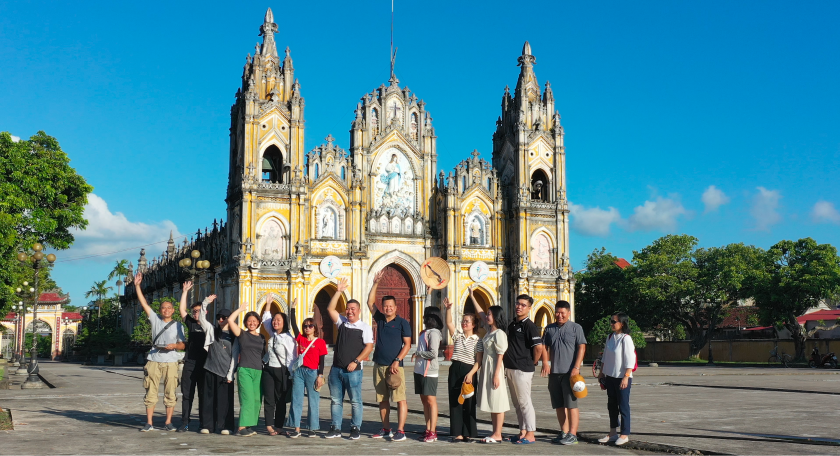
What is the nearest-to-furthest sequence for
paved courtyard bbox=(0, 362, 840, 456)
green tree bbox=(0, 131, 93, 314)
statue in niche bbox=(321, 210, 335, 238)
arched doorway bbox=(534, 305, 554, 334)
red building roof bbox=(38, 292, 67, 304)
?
paved courtyard bbox=(0, 362, 840, 456) → green tree bbox=(0, 131, 93, 314) → statue in niche bbox=(321, 210, 335, 238) → arched doorway bbox=(534, 305, 554, 334) → red building roof bbox=(38, 292, 67, 304)

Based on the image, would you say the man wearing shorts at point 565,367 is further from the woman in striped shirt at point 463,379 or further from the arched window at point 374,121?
the arched window at point 374,121

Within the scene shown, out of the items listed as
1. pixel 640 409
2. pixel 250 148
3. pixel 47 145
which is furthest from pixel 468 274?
pixel 640 409

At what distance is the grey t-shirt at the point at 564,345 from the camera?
11320mm

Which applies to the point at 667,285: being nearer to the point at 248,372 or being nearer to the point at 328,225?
the point at 328,225

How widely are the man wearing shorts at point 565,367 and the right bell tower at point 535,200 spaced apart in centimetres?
3481

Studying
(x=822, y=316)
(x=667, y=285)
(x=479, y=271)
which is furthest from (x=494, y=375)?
(x=822, y=316)

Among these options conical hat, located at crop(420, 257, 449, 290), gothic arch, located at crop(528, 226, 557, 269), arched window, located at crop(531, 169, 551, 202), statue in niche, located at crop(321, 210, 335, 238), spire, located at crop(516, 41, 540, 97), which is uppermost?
spire, located at crop(516, 41, 540, 97)

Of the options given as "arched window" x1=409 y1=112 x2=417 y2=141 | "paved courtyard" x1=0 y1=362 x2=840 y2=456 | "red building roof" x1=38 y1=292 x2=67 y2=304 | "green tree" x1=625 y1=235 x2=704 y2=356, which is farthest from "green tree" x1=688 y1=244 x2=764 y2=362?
"red building roof" x1=38 y1=292 x2=67 y2=304

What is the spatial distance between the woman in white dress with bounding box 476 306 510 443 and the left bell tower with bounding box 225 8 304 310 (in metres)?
31.3

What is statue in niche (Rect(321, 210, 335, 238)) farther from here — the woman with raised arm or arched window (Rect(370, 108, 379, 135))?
the woman with raised arm

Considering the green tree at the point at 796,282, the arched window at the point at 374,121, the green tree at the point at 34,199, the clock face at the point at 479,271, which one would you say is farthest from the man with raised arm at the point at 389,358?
the green tree at the point at 796,282

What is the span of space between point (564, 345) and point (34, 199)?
29.0 meters

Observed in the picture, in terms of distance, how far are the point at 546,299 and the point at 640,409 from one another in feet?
102

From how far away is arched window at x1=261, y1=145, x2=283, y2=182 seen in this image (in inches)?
1743
